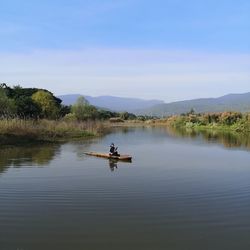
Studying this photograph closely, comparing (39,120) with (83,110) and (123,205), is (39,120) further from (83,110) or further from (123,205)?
(123,205)

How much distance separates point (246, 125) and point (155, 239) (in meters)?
51.6

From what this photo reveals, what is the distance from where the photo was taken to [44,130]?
36.2 m

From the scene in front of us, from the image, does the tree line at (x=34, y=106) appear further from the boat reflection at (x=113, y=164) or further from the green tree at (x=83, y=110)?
the boat reflection at (x=113, y=164)

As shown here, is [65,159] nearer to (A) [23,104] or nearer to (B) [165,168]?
(B) [165,168]

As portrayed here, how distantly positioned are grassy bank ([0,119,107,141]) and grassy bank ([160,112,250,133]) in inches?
836

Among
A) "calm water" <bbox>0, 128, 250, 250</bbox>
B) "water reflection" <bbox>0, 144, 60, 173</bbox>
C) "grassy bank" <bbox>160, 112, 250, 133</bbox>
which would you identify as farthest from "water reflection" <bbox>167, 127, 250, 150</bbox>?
"calm water" <bbox>0, 128, 250, 250</bbox>

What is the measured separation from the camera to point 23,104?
50312mm

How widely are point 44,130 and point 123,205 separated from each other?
80.0 feet

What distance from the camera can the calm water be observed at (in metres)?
9.55

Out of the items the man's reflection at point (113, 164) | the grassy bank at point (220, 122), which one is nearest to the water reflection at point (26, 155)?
the man's reflection at point (113, 164)

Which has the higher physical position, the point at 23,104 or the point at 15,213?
the point at 23,104

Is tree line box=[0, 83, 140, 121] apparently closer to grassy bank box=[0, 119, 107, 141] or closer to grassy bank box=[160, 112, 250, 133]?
grassy bank box=[0, 119, 107, 141]

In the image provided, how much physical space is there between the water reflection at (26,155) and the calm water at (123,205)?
0.63 feet

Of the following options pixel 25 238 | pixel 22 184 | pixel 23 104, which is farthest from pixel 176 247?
pixel 23 104
